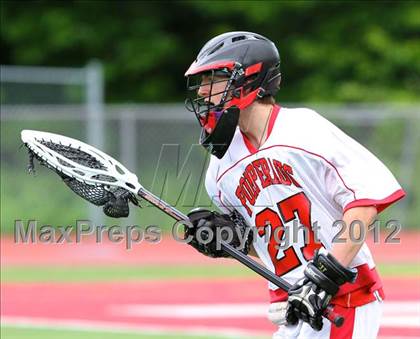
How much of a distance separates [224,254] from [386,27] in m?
15.5

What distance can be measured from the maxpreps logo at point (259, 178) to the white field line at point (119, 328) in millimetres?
3570

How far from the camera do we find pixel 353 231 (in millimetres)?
3943

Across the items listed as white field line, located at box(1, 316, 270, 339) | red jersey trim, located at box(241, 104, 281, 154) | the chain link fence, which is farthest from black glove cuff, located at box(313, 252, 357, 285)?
the chain link fence

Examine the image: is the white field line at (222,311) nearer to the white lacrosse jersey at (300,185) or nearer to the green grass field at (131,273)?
the green grass field at (131,273)

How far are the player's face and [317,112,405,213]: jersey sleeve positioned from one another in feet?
1.54

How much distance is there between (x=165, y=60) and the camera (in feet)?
65.6

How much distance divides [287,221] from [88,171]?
91 centimetres

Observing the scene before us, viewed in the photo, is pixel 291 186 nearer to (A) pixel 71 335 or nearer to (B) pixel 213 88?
(B) pixel 213 88

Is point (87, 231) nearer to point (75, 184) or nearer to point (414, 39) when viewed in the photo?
point (414, 39)

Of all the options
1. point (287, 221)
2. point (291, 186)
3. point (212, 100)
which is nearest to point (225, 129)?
point (212, 100)

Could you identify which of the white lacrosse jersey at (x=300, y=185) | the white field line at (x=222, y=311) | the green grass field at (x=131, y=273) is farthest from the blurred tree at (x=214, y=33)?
the white lacrosse jersey at (x=300, y=185)

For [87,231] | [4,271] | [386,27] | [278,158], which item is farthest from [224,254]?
[386,27]

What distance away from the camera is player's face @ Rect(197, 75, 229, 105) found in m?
4.28

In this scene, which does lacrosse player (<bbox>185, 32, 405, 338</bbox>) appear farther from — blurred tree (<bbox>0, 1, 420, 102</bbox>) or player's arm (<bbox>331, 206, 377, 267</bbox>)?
blurred tree (<bbox>0, 1, 420, 102</bbox>)
